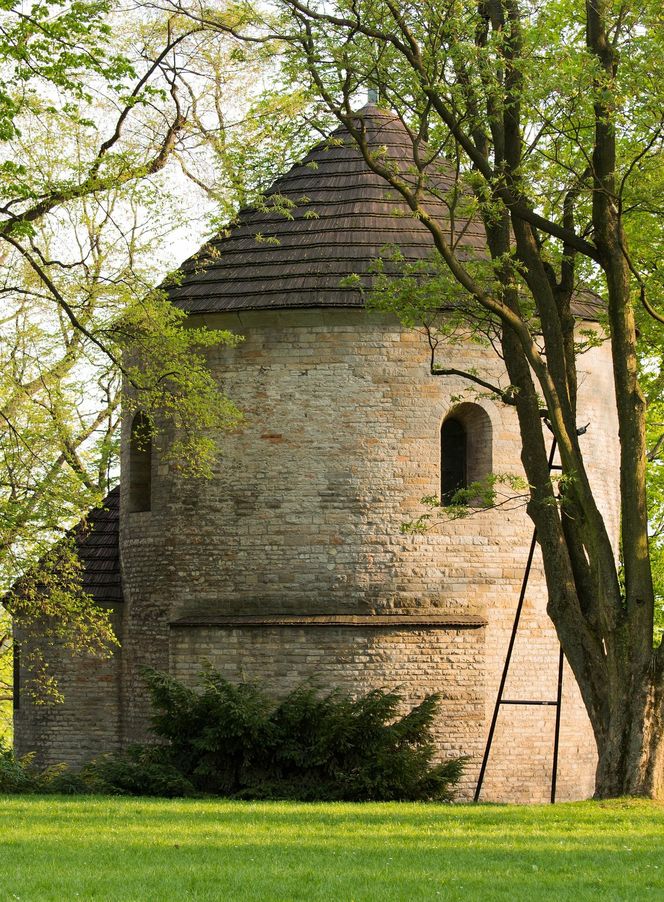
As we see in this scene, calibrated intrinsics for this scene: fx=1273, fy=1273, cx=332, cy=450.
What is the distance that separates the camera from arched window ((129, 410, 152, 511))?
17.8m

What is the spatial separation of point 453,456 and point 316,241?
11.0ft

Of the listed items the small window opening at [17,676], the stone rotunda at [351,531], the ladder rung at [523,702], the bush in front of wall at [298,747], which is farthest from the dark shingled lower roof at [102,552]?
the ladder rung at [523,702]

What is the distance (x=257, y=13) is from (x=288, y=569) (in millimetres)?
6748

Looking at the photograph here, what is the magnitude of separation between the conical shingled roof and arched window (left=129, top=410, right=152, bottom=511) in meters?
2.01

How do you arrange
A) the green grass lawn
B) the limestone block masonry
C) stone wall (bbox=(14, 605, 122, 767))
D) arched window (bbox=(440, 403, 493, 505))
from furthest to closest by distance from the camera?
stone wall (bbox=(14, 605, 122, 767)) → arched window (bbox=(440, 403, 493, 505)) → the limestone block masonry → the green grass lawn

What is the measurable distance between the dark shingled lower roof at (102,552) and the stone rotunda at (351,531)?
44.0 inches

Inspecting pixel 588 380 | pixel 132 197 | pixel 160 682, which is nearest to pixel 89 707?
pixel 160 682

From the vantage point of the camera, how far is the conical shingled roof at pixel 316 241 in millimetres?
16188

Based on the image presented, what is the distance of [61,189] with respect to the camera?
1456 centimetres

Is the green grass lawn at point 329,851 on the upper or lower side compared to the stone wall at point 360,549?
lower

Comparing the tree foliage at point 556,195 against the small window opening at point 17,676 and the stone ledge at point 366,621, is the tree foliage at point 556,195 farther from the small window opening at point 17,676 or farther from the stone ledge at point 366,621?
the small window opening at point 17,676

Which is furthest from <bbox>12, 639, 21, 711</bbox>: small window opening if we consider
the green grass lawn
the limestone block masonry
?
the green grass lawn

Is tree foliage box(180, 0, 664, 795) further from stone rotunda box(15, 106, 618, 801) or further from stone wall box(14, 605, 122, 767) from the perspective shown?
stone wall box(14, 605, 122, 767)

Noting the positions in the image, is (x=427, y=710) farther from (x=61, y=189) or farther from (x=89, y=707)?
(x=61, y=189)
